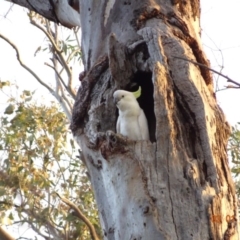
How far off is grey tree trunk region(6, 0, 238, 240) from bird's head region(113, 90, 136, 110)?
75 millimetres

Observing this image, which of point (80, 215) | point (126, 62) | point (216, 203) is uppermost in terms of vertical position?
point (126, 62)

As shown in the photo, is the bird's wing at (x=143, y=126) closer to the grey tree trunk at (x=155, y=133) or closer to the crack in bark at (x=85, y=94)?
the grey tree trunk at (x=155, y=133)

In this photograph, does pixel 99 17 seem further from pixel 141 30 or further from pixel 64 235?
pixel 64 235

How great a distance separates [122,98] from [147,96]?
0.32 meters

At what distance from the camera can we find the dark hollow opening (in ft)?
9.04

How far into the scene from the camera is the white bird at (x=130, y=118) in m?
2.52

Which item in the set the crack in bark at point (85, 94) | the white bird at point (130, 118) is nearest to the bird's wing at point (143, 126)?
the white bird at point (130, 118)

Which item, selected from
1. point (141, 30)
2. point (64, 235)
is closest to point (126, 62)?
point (141, 30)

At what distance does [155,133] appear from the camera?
2.50 metres

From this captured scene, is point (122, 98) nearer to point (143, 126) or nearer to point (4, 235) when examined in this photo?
point (143, 126)

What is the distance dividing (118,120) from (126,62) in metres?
0.27

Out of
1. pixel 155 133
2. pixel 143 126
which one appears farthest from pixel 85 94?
Answer: pixel 155 133

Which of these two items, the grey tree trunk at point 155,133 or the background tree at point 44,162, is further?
the background tree at point 44,162

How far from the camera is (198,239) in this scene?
219 cm
